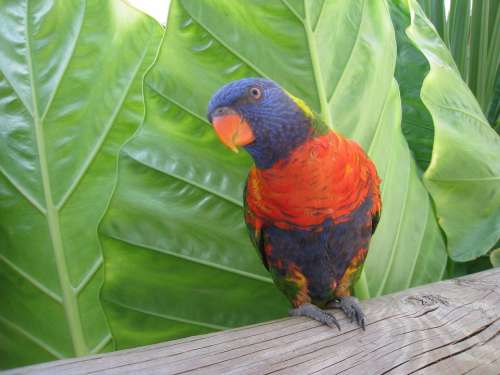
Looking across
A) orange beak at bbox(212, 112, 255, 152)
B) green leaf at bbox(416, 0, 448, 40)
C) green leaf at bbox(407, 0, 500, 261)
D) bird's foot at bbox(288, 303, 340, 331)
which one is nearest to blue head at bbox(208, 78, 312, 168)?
orange beak at bbox(212, 112, 255, 152)

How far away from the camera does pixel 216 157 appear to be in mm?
1151

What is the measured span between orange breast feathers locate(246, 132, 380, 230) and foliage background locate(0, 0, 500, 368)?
7.2 inches

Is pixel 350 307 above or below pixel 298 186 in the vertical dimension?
below

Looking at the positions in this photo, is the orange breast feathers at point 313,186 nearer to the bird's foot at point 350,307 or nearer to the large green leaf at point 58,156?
the bird's foot at point 350,307

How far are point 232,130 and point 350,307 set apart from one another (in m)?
0.44

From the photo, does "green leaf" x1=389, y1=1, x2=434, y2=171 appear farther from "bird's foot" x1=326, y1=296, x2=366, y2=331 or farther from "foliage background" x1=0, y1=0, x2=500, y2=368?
"bird's foot" x1=326, y1=296, x2=366, y2=331

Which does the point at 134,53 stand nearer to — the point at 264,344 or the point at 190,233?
the point at 190,233

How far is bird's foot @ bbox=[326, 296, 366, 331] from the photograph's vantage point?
0.85 meters

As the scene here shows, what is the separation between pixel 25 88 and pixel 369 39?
90 cm

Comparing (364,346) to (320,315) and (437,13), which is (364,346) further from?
(437,13)

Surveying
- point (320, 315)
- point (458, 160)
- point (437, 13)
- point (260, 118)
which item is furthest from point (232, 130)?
point (437, 13)

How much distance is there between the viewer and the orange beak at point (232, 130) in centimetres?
91

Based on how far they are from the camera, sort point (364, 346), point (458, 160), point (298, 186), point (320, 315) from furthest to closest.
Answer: point (458, 160), point (298, 186), point (320, 315), point (364, 346)

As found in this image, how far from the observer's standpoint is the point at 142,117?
3.82 feet
